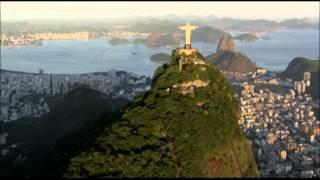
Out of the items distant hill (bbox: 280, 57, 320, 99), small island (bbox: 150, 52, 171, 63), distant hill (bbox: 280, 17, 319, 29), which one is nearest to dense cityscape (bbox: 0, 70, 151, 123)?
small island (bbox: 150, 52, 171, 63)

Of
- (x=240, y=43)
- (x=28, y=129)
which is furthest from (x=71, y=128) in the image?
(x=240, y=43)

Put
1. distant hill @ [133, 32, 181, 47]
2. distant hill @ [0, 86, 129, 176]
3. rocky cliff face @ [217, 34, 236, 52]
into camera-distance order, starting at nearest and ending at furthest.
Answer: distant hill @ [0, 86, 129, 176], distant hill @ [133, 32, 181, 47], rocky cliff face @ [217, 34, 236, 52]

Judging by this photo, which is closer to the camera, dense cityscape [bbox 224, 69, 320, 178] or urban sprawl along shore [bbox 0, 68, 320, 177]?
dense cityscape [bbox 224, 69, 320, 178]

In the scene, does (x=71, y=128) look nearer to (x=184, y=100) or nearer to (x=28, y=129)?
(x=28, y=129)

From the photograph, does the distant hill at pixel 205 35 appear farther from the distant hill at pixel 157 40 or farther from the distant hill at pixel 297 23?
the distant hill at pixel 297 23

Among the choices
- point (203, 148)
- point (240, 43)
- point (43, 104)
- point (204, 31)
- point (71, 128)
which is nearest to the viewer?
point (203, 148)

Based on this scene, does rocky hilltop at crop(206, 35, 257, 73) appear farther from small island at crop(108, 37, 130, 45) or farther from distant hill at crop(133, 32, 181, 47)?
small island at crop(108, 37, 130, 45)

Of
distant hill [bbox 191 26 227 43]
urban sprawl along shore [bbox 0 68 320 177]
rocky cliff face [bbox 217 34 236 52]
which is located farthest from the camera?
distant hill [bbox 191 26 227 43]

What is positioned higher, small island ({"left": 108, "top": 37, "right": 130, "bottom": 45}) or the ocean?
small island ({"left": 108, "top": 37, "right": 130, "bottom": 45})

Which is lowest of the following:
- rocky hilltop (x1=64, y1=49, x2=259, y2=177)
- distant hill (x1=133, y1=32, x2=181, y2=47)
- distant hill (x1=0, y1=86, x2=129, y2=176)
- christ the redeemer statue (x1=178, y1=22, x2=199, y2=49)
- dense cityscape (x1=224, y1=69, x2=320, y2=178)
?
dense cityscape (x1=224, y1=69, x2=320, y2=178)
